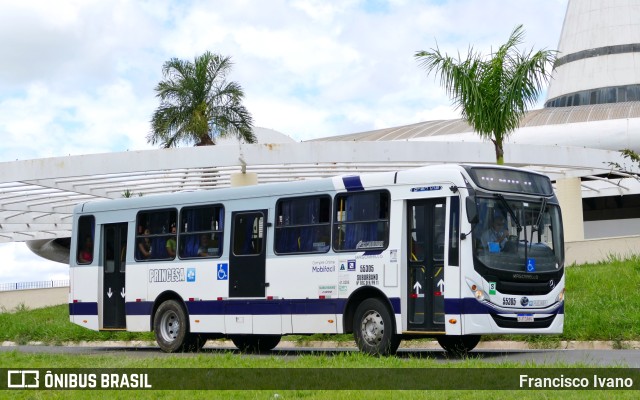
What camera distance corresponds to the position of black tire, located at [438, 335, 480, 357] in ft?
56.4

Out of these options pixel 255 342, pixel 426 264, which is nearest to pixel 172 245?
pixel 255 342

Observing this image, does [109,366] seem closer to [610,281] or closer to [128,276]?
[128,276]

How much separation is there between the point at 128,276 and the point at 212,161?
11139 millimetres

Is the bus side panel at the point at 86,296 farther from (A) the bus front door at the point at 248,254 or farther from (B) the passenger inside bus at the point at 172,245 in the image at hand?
(A) the bus front door at the point at 248,254

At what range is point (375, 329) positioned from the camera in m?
16.0

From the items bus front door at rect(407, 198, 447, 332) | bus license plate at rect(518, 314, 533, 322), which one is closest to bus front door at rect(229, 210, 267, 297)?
bus front door at rect(407, 198, 447, 332)

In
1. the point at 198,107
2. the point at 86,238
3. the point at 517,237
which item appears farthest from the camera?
the point at 198,107

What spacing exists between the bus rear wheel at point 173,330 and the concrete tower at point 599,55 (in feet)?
192

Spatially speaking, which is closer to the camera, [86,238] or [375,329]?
[375,329]

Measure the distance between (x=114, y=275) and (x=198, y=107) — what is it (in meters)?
19.3

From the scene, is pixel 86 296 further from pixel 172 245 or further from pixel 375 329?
pixel 375 329

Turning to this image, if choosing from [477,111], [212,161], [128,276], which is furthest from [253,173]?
[128,276]

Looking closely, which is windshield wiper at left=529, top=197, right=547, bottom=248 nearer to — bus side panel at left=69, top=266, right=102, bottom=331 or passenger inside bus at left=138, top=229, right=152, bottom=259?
passenger inside bus at left=138, top=229, right=152, bottom=259

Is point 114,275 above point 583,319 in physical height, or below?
above
